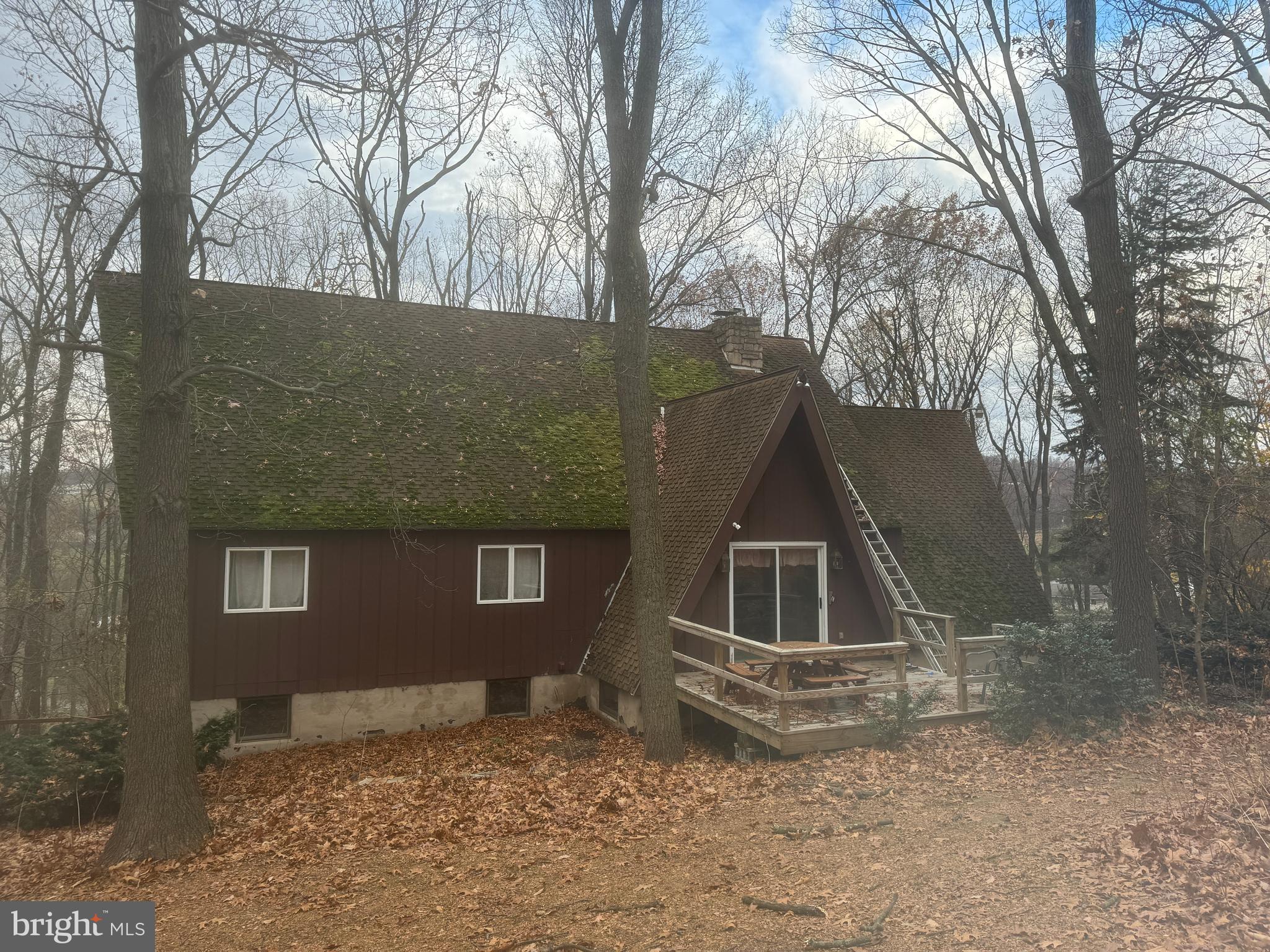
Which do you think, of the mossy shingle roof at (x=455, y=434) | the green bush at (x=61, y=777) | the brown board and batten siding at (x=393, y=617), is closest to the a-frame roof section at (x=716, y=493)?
the mossy shingle roof at (x=455, y=434)

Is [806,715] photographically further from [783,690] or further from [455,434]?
[455,434]

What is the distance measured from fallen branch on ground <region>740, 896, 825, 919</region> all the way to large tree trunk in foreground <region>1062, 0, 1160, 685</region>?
317 inches

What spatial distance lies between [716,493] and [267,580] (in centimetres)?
733

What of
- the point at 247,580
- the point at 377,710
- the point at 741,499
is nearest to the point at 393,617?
the point at 377,710

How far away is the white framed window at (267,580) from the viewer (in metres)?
12.6

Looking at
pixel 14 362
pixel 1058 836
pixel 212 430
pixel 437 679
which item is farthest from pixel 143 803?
pixel 14 362

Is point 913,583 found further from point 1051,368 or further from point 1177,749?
point 1051,368

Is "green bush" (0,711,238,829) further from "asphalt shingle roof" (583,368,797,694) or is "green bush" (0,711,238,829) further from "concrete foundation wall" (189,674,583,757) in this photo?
"asphalt shingle roof" (583,368,797,694)

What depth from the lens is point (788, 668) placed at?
1038cm

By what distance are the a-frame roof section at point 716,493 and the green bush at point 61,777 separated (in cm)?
694

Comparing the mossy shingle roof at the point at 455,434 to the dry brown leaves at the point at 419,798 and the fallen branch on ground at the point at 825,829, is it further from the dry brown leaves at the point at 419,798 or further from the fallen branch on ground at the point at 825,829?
the fallen branch on ground at the point at 825,829

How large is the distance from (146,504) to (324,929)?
470 centimetres

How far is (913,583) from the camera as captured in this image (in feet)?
52.5


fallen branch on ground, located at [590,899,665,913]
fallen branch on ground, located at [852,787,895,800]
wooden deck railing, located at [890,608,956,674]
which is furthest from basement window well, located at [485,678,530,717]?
fallen branch on ground, located at [590,899,665,913]
